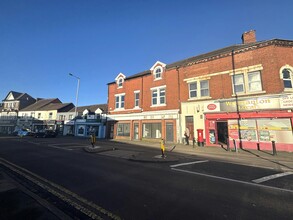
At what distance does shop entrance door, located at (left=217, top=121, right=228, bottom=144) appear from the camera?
677 inches

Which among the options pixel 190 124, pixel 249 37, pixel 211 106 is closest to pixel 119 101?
pixel 190 124

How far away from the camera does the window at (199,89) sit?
61.4ft

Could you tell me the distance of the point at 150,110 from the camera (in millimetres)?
23266

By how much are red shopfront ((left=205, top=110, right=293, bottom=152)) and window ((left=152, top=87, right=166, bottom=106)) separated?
672 centimetres

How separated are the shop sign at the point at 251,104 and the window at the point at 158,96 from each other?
788 cm

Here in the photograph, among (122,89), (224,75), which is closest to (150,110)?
(122,89)

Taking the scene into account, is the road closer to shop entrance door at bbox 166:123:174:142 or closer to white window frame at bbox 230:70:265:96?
white window frame at bbox 230:70:265:96

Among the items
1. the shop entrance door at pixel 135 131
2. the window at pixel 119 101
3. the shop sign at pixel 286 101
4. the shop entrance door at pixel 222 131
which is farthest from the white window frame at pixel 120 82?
the shop sign at pixel 286 101

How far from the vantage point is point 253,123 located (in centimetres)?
1514

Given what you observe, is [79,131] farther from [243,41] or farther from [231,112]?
[243,41]

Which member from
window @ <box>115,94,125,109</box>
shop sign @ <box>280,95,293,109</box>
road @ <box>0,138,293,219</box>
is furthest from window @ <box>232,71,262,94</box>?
window @ <box>115,94,125,109</box>

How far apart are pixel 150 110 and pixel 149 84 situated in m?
4.03

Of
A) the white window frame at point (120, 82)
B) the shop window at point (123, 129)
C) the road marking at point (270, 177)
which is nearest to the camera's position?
the road marking at point (270, 177)

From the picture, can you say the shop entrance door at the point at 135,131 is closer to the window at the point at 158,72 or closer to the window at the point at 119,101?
the window at the point at 119,101
